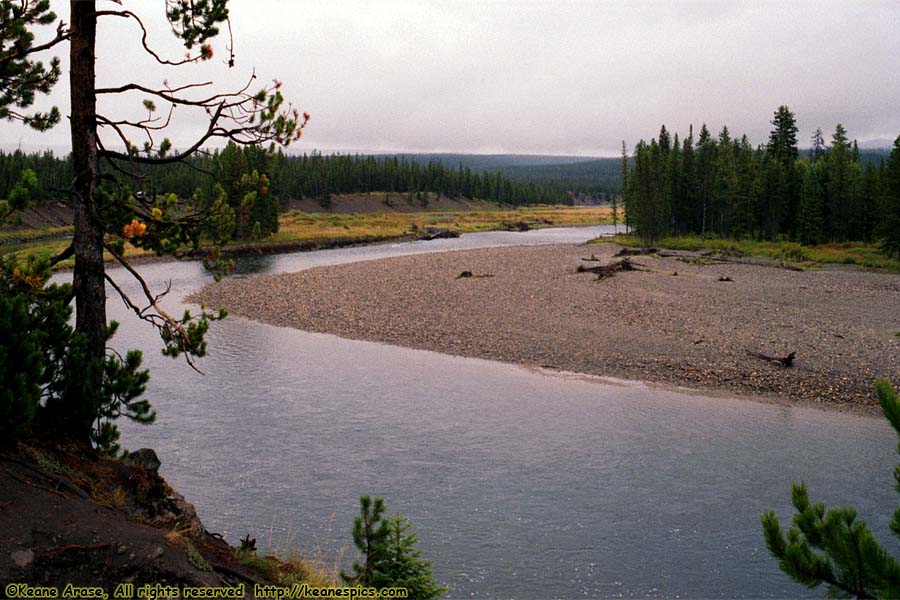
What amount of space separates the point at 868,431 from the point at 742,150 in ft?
235

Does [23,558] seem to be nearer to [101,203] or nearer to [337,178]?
[101,203]

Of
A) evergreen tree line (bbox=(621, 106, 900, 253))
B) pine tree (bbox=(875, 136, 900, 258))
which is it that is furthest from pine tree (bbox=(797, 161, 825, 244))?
pine tree (bbox=(875, 136, 900, 258))

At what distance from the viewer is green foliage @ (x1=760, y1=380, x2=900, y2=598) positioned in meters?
5.46

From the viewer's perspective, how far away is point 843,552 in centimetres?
564

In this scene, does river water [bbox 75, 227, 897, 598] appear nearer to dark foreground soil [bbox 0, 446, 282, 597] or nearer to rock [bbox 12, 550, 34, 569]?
dark foreground soil [bbox 0, 446, 282, 597]

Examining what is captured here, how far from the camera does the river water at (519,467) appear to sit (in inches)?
468

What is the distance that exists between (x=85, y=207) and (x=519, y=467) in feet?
33.3

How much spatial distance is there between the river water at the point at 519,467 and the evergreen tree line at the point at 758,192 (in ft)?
177

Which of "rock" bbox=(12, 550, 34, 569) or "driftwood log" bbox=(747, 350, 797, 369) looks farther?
"driftwood log" bbox=(747, 350, 797, 369)

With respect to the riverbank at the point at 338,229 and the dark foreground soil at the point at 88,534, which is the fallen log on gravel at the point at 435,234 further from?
the dark foreground soil at the point at 88,534

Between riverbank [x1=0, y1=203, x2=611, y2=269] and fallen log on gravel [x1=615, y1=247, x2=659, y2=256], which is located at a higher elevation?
riverbank [x1=0, y1=203, x2=611, y2=269]

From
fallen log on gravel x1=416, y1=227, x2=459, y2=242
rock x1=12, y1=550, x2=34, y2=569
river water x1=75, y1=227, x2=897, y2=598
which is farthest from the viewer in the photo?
fallen log on gravel x1=416, y1=227, x2=459, y2=242

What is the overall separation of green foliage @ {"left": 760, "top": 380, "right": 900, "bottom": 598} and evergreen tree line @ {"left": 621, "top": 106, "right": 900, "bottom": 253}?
2602 inches

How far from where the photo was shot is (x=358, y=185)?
169 meters
